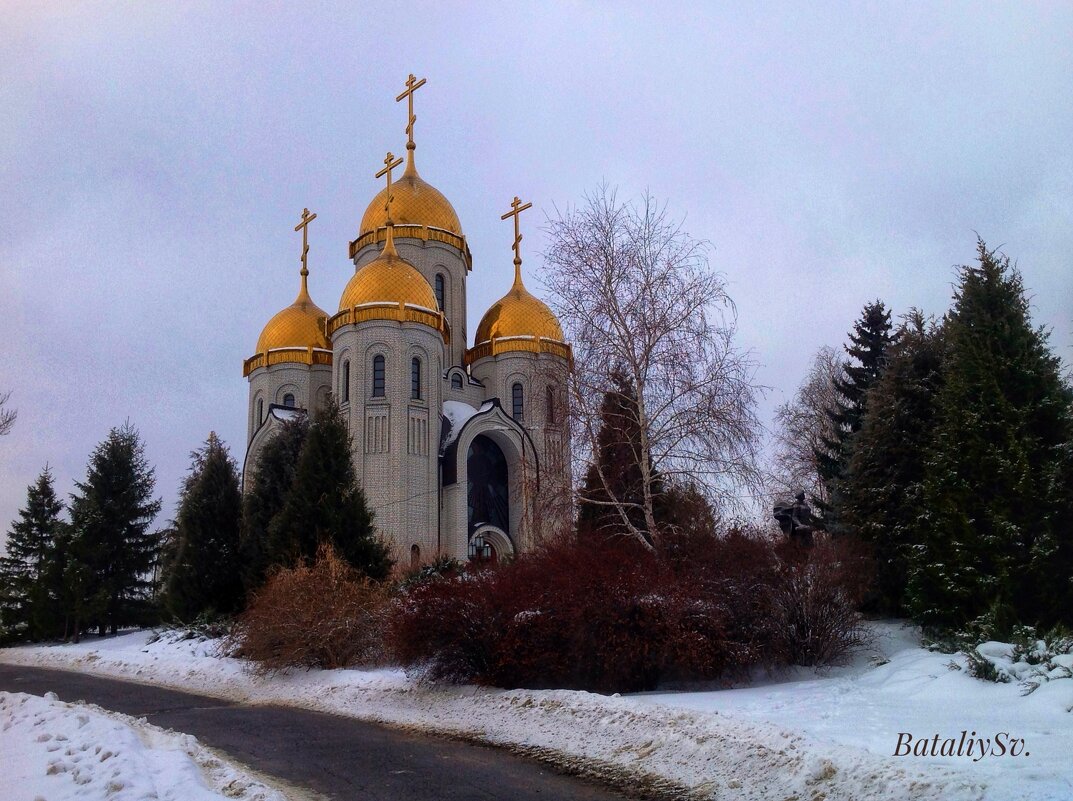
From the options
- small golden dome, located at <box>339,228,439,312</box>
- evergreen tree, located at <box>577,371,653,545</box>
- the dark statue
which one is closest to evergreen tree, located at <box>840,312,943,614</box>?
the dark statue

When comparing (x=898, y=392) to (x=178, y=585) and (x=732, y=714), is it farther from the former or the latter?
(x=178, y=585)

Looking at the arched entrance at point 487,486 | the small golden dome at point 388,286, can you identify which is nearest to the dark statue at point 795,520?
the arched entrance at point 487,486

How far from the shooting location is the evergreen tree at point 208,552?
73.5 feet

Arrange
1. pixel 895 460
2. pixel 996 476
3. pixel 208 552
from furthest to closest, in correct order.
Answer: pixel 208 552
pixel 895 460
pixel 996 476

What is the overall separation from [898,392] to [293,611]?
1029 cm

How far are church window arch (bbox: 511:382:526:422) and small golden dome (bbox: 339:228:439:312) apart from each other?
504 centimetres

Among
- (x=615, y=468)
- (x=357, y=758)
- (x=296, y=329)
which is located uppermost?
(x=296, y=329)

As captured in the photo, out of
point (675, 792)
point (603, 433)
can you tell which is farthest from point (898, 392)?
point (675, 792)

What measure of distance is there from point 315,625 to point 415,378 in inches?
717

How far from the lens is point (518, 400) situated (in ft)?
120

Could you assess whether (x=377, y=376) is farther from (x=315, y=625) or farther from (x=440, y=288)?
(x=315, y=625)

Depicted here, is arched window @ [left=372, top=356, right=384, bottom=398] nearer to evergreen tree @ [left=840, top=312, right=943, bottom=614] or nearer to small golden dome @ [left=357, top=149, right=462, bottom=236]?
small golden dome @ [left=357, top=149, right=462, bottom=236]

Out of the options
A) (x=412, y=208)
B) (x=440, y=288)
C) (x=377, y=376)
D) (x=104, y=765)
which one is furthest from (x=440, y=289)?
(x=104, y=765)

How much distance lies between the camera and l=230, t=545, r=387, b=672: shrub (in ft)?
48.0
